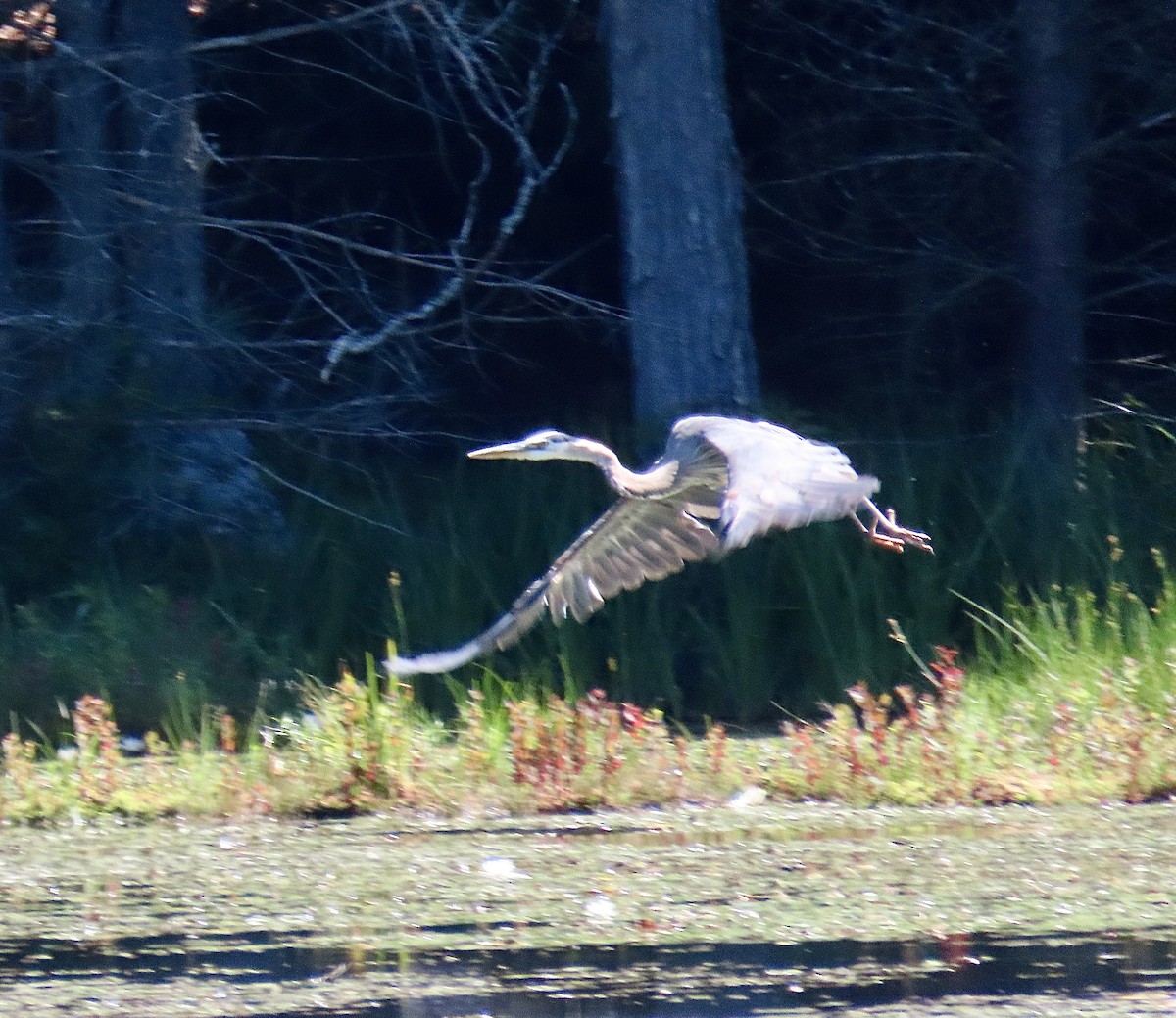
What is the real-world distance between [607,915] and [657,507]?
156cm

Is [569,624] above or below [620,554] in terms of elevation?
below

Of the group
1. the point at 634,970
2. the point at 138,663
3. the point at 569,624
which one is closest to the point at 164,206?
the point at 138,663

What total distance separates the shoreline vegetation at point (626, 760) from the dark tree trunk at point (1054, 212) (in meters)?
2.53

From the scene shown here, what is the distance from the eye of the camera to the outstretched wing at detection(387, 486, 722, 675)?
5770mm

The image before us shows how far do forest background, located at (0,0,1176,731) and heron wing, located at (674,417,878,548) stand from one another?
202 centimetres

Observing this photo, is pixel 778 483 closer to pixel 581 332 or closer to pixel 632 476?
pixel 632 476

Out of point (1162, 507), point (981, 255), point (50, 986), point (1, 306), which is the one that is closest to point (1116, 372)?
point (981, 255)

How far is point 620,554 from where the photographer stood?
6012mm

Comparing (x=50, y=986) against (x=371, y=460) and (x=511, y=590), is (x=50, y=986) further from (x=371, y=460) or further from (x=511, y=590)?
(x=371, y=460)

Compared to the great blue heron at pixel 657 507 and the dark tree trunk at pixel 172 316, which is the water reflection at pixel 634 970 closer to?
the great blue heron at pixel 657 507

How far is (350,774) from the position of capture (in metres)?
6.34

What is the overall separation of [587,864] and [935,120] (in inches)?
249

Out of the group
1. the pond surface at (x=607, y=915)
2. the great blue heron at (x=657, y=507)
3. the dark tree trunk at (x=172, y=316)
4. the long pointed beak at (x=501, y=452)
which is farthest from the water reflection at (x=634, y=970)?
the dark tree trunk at (x=172, y=316)

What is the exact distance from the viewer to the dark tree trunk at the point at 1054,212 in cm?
905
